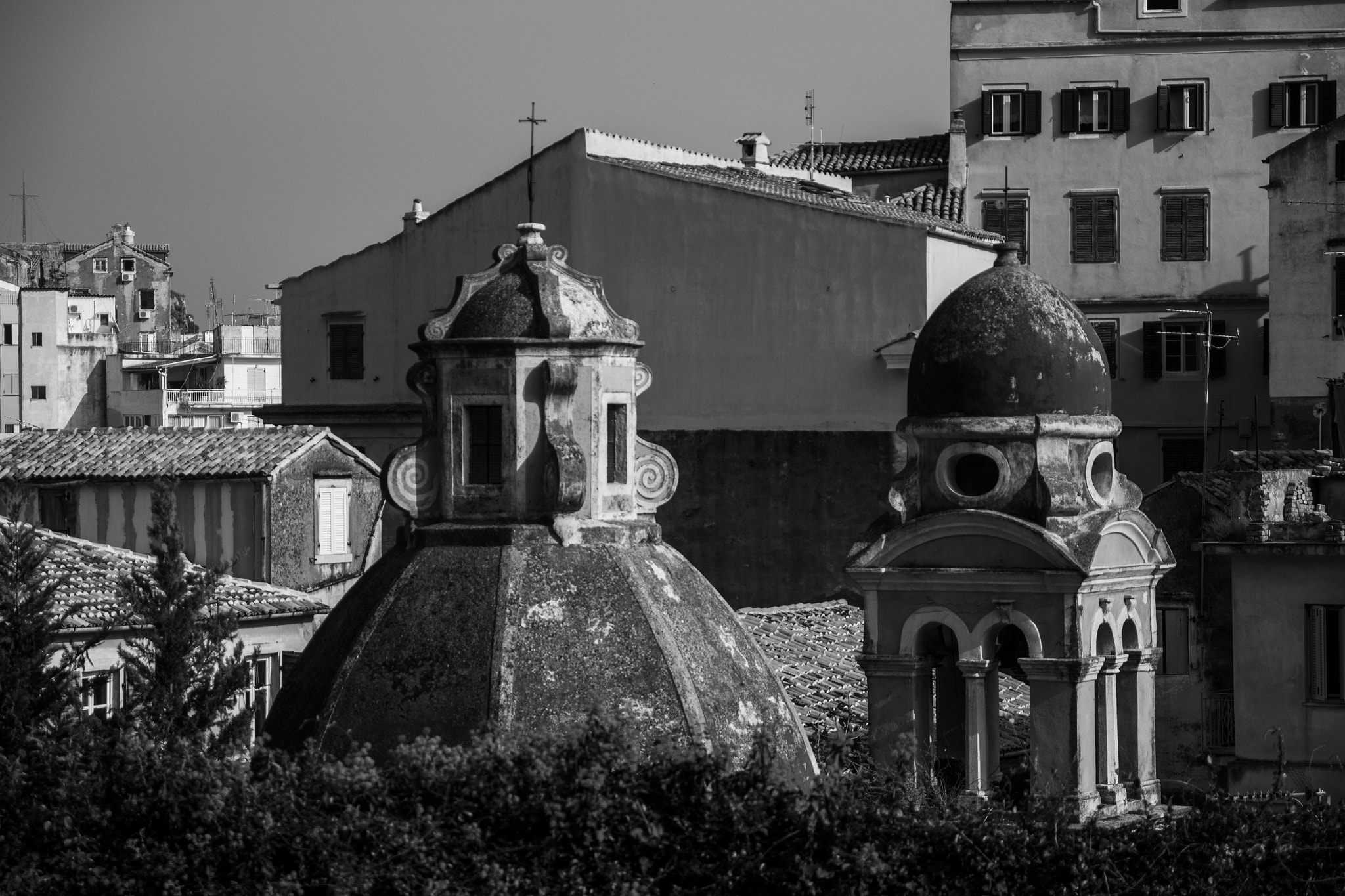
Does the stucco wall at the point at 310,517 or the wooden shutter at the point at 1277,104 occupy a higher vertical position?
the wooden shutter at the point at 1277,104

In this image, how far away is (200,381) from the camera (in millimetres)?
81312

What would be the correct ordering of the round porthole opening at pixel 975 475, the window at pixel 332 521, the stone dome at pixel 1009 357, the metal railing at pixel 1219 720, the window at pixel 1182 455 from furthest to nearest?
1. the window at pixel 1182 455
2. the window at pixel 332 521
3. the metal railing at pixel 1219 720
4. the round porthole opening at pixel 975 475
5. the stone dome at pixel 1009 357

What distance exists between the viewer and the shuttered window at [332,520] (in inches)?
1687

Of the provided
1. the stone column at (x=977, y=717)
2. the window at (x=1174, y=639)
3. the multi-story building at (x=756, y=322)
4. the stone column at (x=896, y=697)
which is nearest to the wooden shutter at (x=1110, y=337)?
the multi-story building at (x=756, y=322)

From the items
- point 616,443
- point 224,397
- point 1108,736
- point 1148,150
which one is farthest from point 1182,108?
point 616,443

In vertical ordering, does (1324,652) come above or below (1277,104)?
below

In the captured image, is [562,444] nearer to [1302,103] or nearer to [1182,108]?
[1182,108]

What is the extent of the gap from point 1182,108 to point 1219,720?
2400 centimetres

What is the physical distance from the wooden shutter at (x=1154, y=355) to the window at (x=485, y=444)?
122 ft

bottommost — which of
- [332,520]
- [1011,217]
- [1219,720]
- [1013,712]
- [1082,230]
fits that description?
[1219,720]

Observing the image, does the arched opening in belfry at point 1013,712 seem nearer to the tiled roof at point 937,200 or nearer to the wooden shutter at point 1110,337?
the tiled roof at point 937,200

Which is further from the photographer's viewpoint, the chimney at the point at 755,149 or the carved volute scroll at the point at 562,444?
the chimney at the point at 755,149

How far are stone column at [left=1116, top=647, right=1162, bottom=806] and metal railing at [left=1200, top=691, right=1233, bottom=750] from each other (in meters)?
9.84

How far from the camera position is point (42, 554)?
23203 millimetres
